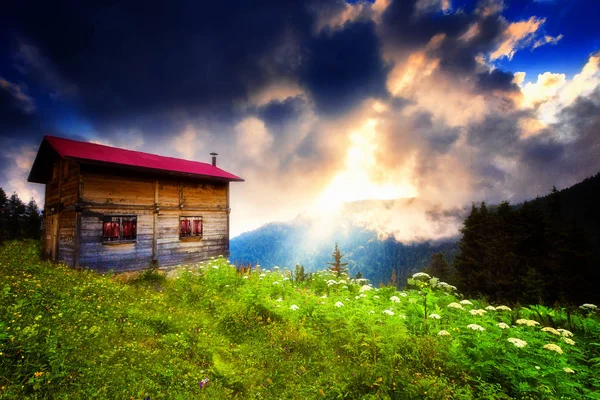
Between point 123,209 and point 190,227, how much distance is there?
4.08 metres

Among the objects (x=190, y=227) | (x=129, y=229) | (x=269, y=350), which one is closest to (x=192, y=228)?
(x=190, y=227)

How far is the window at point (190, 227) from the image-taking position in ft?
54.4

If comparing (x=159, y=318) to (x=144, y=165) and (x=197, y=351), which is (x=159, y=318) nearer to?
(x=197, y=351)

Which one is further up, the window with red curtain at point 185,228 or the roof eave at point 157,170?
the roof eave at point 157,170

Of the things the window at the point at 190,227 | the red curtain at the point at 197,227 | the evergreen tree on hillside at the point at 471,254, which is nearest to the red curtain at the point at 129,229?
the window at the point at 190,227

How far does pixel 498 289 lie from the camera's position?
26.2 meters

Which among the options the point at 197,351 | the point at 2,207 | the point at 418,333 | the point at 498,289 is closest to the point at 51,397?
the point at 197,351

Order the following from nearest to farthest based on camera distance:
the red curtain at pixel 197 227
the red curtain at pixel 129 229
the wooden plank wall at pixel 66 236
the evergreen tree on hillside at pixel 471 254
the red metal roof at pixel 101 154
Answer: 1. the red metal roof at pixel 101 154
2. the wooden plank wall at pixel 66 236
3. the red curtain at pixel 129 229
4. the red curtain at pixel 197 227
5. the evergreen tree on hillside at pixel 471 254

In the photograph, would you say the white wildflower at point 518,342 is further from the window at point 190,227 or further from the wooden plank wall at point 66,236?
the wooden plank wall at point 66,236

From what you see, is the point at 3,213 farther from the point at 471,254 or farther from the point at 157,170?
the point at 471,254

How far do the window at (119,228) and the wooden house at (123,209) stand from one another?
4 cm

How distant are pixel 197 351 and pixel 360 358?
13.3 feet

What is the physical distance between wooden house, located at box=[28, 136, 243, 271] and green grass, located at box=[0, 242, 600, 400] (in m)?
5.24

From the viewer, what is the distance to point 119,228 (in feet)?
46.3
